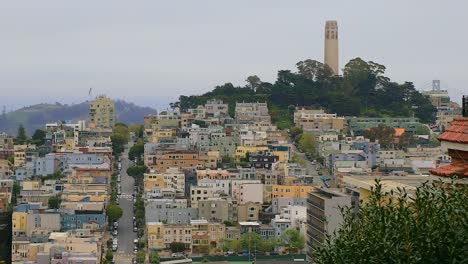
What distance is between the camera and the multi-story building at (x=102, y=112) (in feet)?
193

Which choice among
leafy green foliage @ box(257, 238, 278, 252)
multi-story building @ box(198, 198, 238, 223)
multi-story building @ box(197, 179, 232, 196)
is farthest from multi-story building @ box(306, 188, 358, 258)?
multi-story building @ box(197, 179, 232, 196)

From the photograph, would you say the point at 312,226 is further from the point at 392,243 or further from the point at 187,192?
the point at 392,243

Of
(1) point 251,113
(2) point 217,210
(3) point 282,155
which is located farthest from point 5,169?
(1) point 251,113

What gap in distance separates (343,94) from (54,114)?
42.0 meters

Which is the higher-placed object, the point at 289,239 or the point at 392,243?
the point at 392,243

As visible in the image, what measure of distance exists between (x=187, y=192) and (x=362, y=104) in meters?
15.3

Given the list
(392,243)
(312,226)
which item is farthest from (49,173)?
(392,243)

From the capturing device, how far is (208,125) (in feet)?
171

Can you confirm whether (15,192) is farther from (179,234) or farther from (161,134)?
(161,134)

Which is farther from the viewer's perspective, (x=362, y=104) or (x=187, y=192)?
(x=362, y=104)

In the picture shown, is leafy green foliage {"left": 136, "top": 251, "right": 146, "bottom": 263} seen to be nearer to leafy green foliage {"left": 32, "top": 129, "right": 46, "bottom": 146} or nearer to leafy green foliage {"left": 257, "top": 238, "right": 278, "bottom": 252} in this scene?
leafy green foliage {"left": 257, "top": 238, "right": 278, "bottom": 252}

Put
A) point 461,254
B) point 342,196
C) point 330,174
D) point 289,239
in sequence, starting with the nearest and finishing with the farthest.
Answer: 1. point 461,254
2. point 342,196
3. point 289,239
4. point 330,174

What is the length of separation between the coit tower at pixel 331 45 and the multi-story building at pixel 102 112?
8.24m

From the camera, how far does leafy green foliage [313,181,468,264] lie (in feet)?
21.2
